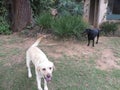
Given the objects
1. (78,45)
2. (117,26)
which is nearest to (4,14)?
(78,45)

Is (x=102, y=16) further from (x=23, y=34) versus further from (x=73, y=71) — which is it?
(x=73, y=71)

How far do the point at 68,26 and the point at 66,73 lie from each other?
1.89 meters

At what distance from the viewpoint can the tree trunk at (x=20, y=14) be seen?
8.75 metres

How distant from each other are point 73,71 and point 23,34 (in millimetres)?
Answer: 3153

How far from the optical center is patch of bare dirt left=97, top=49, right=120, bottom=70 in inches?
244

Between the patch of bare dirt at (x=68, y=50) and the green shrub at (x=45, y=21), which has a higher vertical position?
the green shrub at (x=45, y=21)

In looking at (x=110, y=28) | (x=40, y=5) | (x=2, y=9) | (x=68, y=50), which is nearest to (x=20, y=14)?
(x=2, y=9)

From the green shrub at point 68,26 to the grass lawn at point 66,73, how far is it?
666 mm

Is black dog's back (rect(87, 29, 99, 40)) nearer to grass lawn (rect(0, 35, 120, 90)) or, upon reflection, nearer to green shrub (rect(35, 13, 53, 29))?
grass lawn (rect(0, 35, 120, 90))

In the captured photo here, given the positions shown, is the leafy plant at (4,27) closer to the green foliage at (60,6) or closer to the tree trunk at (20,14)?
the tree trunk at (20,14)

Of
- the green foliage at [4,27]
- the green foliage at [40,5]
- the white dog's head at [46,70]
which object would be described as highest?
the green foliage at [40,5]

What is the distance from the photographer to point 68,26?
23.8 feet

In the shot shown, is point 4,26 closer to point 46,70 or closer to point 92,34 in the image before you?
point 92,34

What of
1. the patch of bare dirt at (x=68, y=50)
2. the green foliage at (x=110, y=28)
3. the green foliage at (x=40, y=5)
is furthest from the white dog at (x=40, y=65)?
the green foliage at (x=40, y=5)
